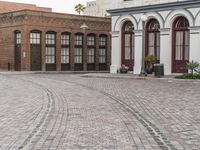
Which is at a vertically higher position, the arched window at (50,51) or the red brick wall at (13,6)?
the red brick wall at (13,6)

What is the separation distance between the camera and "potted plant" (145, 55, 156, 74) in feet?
107

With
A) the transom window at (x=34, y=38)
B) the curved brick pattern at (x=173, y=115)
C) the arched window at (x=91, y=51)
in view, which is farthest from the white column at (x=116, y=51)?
the curved brick pattern at (x=173, y=115)

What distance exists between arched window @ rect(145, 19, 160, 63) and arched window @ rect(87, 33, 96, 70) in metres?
11.5

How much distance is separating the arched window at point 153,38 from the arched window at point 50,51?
11.0m

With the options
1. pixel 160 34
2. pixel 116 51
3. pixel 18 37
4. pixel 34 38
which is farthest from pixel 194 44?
pixel 18 37

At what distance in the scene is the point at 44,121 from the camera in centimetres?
1062

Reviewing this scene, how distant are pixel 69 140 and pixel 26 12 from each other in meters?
33.7

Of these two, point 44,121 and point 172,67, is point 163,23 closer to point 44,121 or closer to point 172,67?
point 172,67

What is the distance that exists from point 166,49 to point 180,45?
3.39 ft

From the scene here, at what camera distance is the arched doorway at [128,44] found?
36.8 metres

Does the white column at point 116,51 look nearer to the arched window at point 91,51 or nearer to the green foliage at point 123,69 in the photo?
the green foliage at point 123,69

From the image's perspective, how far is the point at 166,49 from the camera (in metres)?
33.3

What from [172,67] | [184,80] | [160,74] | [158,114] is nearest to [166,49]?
[172,67]

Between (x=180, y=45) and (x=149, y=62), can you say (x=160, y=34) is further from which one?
(x=149, y=62)
